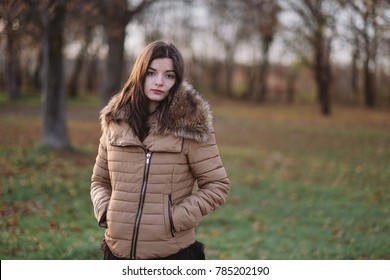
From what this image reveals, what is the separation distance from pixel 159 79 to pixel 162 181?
63 centimetres

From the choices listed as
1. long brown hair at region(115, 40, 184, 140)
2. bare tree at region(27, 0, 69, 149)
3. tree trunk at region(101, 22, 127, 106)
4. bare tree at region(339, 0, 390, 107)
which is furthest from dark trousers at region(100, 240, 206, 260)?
tree trunk at region(101, 22, 127, 106)

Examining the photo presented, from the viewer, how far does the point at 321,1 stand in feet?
66.5

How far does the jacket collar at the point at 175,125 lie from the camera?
2807mm

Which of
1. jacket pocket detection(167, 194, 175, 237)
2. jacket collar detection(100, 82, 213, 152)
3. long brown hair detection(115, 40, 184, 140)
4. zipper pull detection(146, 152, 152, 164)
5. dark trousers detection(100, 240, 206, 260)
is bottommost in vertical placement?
dark trousers detection(100, 240, 206, 260)

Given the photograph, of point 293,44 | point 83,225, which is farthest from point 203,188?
point 293,44

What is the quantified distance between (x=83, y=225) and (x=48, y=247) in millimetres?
1657

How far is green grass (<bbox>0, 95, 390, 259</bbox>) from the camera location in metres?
6.77

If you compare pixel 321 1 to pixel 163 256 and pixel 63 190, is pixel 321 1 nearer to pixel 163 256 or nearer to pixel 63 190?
pixel 63 190

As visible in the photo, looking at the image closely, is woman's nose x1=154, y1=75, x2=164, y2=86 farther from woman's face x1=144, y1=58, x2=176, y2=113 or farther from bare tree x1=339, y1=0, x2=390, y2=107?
bare tree x1=339, y1=0, x2=390, y2=107

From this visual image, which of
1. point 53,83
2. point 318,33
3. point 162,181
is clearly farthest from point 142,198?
point 318,33

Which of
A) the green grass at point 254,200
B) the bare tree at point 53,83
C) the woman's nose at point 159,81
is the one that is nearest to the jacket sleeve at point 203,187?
the woman's nose at point 159,81

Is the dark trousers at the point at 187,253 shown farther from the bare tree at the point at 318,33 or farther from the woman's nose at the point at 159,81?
the bare tree at the point at 318,33

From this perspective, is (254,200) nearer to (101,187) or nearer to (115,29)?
(115,29)
